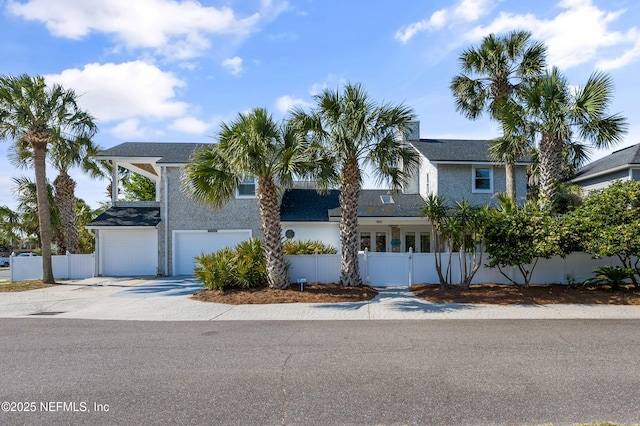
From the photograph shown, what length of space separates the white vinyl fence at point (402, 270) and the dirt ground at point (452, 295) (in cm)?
79

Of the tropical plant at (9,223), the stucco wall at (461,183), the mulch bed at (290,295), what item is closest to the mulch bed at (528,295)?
the mulch bed at (290,295)

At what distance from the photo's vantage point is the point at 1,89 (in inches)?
599

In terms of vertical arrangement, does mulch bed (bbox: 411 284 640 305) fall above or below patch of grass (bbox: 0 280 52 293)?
above

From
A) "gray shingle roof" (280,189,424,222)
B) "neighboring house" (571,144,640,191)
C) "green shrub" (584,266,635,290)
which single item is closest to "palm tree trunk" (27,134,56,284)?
"gray shingle roof" (280,189,424,222)

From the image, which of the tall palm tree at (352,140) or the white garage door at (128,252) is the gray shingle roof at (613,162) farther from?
the white garage door at (128,252)

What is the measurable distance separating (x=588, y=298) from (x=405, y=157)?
6.82 metres

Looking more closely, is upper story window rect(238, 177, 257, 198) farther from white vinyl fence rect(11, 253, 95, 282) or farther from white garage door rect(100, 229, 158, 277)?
white vinyl fence rect(11, 253, 95, 282)

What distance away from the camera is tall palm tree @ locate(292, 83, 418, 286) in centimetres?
1233

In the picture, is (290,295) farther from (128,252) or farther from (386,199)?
(128,252)

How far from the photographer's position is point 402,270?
14648 mm

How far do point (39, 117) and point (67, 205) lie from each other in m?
5.94

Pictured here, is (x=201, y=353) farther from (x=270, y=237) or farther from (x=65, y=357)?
(x=270, y=237)

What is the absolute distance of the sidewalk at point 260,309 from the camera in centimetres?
977

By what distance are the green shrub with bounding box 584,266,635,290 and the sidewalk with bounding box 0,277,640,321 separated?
7.17 feet
